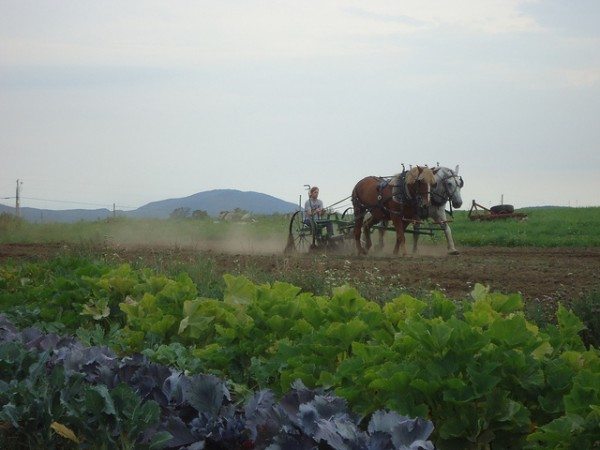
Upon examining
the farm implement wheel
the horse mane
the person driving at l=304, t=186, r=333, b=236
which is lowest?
A: the farm implement wheel

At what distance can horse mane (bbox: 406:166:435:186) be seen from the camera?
2000 centimetres

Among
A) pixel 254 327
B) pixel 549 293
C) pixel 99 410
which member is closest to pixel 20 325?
pixel 254 327

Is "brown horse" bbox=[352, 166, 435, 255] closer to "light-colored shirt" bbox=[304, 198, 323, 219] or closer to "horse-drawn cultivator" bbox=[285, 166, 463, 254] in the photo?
"horse-drawn cultivator" bbox=[285, 166, 463, 254]

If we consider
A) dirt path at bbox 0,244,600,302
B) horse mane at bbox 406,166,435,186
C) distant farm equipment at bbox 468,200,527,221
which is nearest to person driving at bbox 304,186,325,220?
horse mane at bbox 406,166,435,186

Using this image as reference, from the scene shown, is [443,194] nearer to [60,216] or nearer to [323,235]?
[323,235]

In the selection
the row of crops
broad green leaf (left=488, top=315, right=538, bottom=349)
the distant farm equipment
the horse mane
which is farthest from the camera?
the distant farm equipment

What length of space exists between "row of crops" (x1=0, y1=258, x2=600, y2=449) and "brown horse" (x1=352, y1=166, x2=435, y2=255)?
15.0 meters

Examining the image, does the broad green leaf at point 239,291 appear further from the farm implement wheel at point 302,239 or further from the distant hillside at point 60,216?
the distant hillside at point 60,216

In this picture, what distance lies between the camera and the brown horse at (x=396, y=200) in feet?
65.8

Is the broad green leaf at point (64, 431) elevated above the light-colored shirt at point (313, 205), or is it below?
below

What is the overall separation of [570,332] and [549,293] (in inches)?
259

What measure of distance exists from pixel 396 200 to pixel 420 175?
729 millimetres

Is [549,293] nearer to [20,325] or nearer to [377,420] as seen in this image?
[20,325]

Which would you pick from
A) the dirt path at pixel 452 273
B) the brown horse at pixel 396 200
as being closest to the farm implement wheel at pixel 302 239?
the brown horse at pixel 396 200
